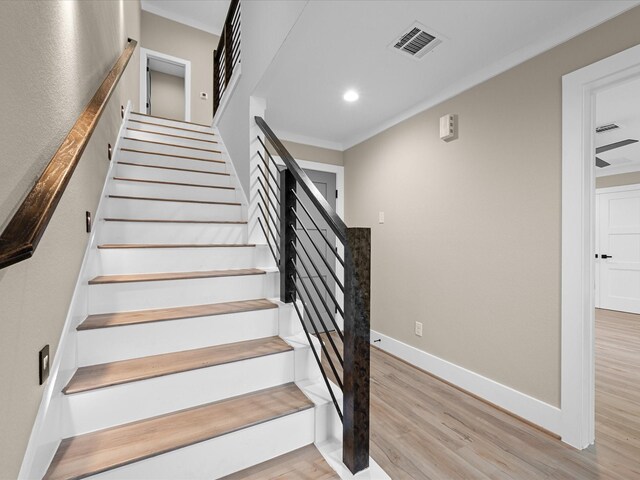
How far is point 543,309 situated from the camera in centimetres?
184

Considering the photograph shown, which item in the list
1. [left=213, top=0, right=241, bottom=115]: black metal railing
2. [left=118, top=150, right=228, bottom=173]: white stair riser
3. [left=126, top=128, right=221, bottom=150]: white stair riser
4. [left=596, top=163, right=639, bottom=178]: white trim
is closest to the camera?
[left=118, top=150, right=228, bottom=173]: white stair riser

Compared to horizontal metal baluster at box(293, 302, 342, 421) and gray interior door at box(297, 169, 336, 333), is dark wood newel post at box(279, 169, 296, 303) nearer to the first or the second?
horizontal metal baluster at box(293, 302, 342, 421)

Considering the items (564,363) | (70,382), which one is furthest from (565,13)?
(70,382)

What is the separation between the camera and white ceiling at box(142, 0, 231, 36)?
4.61 meters

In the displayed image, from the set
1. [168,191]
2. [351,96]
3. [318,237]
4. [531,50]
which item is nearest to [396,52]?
[351,96]

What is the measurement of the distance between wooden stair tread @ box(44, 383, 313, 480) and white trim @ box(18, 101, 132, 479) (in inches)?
2.3

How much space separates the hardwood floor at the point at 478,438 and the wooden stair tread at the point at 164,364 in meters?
0.86

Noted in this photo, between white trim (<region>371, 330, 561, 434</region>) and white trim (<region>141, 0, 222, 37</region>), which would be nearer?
white trim (<region>371, 330, 561, 434</region>)

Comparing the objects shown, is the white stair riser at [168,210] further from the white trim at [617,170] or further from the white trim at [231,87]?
the white trim at [617,170]

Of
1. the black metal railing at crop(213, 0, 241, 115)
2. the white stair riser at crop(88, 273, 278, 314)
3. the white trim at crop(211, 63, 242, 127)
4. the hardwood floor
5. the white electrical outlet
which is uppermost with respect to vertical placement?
the black metal railing at crop(213, 0, 241, 115)

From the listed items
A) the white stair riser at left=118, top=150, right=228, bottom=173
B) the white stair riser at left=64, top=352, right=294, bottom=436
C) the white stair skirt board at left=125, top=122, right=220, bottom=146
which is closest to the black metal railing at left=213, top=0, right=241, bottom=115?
the white stair skirt board at left=125, top=122, right=220, bottom=146

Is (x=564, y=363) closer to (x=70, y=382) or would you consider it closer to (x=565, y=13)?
(x=565, y=13)

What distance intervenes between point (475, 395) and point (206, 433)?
1968 millimetres

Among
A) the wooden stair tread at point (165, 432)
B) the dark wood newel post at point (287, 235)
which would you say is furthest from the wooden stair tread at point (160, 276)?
the wooden stair tread at point (165, 432)
